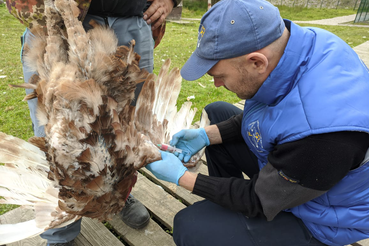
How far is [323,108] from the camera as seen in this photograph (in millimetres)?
1036

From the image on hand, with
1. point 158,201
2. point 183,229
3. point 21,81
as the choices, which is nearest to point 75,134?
point 183,229

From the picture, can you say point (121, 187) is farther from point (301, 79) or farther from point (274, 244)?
point (301, 79)

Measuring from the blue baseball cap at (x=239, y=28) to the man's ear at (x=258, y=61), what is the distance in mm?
30

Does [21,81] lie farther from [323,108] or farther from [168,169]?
[323,108]

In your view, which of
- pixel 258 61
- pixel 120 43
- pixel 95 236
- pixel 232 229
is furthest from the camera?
pixel 95 236

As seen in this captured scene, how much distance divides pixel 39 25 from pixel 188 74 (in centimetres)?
71

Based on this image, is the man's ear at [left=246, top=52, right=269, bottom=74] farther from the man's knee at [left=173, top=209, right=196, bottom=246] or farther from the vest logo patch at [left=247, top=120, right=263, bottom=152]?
the man's knee at [left=173, top=209, right=196, bottom=246]

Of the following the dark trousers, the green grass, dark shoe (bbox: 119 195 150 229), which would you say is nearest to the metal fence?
the green grass

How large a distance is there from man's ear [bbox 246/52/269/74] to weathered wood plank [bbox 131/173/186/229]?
4.22 ft

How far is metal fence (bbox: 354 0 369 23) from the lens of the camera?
1196 cm

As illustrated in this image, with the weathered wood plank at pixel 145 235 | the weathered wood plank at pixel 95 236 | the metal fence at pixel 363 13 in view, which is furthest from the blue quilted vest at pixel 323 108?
the metal fence at pixel 363 13

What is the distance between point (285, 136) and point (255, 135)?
0.92 feet

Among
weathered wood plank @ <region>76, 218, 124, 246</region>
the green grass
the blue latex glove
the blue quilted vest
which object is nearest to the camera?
the blue quilted vest

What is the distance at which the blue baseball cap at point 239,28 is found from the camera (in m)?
1.12
